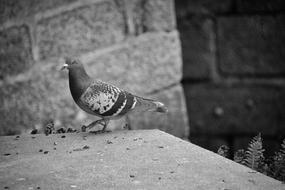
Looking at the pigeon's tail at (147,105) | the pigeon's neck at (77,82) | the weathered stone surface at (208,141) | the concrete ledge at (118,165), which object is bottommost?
the weathered stone surface at (208,141)

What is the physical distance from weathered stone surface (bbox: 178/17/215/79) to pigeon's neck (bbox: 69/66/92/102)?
1.96 metres

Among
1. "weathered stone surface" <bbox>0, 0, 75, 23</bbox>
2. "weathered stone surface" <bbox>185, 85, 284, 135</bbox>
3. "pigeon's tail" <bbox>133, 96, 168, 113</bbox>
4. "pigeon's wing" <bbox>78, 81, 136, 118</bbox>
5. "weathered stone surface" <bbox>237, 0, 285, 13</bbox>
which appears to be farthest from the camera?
"weathered stone surface" <bbox>185, 85, 284, 135</bbox>

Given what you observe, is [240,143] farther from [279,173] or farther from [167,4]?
[279,173]

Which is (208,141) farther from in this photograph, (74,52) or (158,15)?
(74,52)

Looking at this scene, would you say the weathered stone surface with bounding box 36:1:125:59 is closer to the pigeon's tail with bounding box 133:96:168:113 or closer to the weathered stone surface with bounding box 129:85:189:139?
the weathered stone surface with bounding box 129:85:189:139

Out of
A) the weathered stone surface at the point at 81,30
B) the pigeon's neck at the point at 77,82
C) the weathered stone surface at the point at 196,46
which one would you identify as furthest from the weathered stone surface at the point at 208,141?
the pigeon's neck at the point at 77,82

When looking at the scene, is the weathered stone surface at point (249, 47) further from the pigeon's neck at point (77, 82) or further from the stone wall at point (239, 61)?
the pigeon's neck at point (77, 82)

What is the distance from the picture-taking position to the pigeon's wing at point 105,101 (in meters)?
4.19

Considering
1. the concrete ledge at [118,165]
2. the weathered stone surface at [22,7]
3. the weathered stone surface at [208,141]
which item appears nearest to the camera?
the concrete ledge at [118,165]

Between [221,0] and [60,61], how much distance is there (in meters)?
1.72

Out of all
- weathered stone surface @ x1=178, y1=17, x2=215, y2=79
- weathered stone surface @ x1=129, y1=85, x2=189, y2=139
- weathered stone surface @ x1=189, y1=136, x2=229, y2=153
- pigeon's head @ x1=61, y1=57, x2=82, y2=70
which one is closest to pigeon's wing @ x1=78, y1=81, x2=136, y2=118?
pigeon's head @ x1=61, y1=57, x2=82, y2=70

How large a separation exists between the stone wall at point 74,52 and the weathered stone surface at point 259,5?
94 centimetres

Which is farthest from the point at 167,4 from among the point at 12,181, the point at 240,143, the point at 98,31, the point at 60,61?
the point at 12,181

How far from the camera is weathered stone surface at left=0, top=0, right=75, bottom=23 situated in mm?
4996
